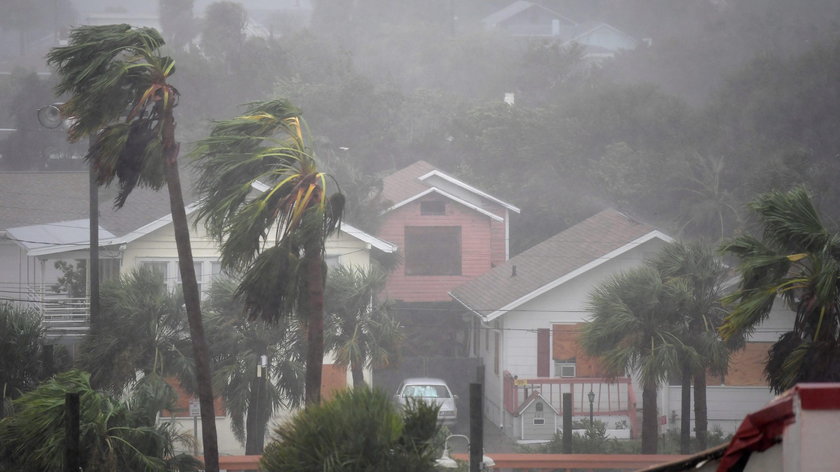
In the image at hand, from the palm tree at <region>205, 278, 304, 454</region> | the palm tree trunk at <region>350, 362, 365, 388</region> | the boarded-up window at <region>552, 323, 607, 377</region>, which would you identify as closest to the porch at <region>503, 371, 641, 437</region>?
the boarded-up window at <region>552, 323, 607, 377</region>

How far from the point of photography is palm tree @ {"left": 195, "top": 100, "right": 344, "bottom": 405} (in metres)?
12.7

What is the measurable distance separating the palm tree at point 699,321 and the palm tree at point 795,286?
235 inches

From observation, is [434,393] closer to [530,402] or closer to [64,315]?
[530,402]

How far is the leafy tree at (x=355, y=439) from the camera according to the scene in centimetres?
863

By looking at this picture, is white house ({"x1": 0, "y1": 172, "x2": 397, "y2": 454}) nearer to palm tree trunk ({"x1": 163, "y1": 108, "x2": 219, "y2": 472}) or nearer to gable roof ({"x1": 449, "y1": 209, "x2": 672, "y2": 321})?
gable roof ({"x1": 449, "y1": 209, "x2": 672, "y2": 321})

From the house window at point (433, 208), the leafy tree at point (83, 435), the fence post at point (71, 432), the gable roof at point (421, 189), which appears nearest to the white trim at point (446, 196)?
the gable roof at point (421, 189)

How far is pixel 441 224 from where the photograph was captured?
37.4m

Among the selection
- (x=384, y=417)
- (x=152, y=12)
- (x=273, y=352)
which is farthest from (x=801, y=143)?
(x=152, y=12)

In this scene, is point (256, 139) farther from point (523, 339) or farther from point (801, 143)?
point (801, 143)

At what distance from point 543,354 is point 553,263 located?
3.78m

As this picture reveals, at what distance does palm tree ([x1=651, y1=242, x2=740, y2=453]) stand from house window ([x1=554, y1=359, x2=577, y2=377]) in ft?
24.8

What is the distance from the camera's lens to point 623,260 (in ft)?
91.6

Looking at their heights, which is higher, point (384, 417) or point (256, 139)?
point (256, 139)

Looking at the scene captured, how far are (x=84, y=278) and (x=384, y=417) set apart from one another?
19.6m
